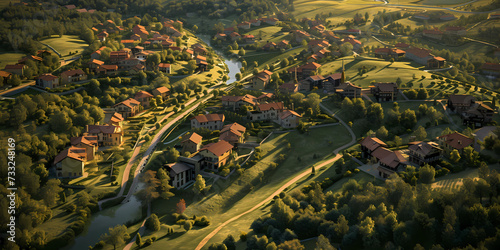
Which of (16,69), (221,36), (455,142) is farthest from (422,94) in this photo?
(16,69)

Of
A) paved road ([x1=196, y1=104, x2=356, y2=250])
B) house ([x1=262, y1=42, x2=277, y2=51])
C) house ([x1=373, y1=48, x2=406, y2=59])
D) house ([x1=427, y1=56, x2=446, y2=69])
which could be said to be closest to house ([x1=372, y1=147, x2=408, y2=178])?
paved road ([x1=196, y1=104, x2=356, y2=250])

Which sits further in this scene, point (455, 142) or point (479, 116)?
point (479, 116)

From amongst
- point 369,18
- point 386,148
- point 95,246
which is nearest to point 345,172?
point 386,148

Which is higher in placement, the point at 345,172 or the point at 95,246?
the point at 345,172

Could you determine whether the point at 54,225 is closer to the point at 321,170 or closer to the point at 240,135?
the point at 240,135

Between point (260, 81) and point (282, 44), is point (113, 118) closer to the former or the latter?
point (260, 81)

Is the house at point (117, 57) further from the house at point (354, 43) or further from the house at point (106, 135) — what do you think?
the house at point (354, 43)

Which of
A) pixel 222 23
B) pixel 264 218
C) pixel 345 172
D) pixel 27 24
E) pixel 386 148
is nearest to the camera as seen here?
pixel 264 218
